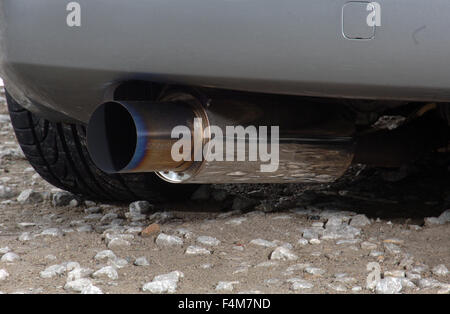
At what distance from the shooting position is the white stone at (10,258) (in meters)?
1.94

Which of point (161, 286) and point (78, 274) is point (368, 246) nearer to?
point (161, 286)

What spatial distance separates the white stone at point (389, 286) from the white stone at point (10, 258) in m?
0.95

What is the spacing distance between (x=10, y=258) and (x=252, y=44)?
90 centimetres

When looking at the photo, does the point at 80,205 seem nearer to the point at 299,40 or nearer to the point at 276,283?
the point at 276,283

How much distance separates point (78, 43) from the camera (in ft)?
5.50

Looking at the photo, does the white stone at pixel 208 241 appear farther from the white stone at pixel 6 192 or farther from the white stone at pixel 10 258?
the white stone at pixel 6 192

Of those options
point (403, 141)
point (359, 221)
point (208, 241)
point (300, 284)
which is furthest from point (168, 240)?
point (403, 141)

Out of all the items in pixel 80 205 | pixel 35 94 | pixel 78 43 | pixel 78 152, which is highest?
pixel 78 43

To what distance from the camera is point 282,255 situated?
6.25 ft

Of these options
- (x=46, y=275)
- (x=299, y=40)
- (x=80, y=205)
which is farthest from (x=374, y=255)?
(x=80, y=205)

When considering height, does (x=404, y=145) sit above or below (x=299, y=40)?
below

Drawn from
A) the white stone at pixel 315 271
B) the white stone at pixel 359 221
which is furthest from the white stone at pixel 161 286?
the white stone at pixel 359 221

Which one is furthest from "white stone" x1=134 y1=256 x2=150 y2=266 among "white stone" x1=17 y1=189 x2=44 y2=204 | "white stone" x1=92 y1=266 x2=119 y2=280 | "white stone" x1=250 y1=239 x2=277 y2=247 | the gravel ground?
"white stone" x1=17 y1=189 x2=44 y2=204
